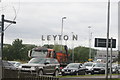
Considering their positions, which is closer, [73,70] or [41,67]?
[41,67]

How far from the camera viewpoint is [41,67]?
24594 millimetres

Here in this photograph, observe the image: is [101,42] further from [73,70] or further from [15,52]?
[15,52]

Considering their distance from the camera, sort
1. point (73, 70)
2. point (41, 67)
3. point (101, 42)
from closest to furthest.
A: point (101, 42)
point (41, 67)
point (73, 70)

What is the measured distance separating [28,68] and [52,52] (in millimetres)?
12254

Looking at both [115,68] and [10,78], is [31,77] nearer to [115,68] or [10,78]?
[10,78]

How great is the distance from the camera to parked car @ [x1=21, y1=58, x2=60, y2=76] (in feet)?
79.9

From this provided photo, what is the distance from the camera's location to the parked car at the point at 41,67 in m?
24.3

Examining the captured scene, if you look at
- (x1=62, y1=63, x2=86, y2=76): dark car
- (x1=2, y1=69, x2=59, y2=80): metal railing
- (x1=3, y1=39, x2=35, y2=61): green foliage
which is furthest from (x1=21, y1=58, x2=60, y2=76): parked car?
(x1=3, y1=39, x2=35, y2=61): green foliage

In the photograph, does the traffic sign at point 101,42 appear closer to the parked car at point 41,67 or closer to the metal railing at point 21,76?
the parked car at point 41,67

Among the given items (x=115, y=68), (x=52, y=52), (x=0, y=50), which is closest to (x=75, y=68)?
(x=52, y=52)

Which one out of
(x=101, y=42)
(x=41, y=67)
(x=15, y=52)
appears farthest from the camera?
(x=15, y=52)

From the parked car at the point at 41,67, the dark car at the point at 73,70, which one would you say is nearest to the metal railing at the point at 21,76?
the parked car at the point at 41,67

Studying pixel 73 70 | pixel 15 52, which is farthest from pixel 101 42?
pixel 15 52

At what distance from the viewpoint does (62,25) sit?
57.2m
